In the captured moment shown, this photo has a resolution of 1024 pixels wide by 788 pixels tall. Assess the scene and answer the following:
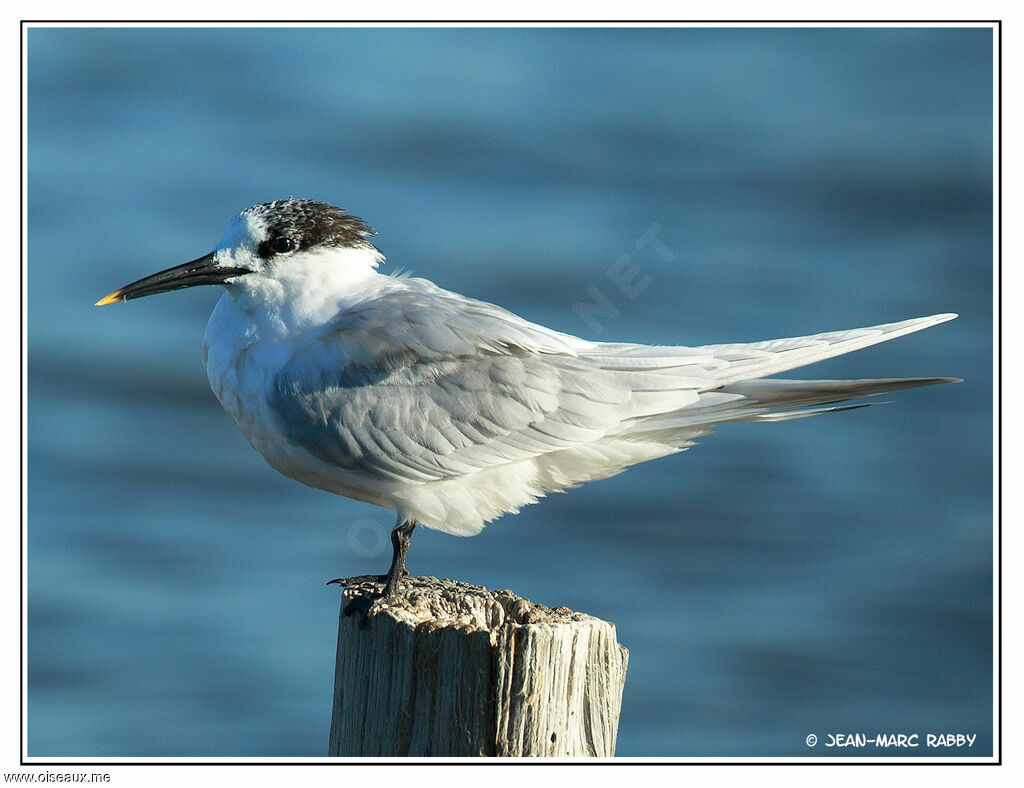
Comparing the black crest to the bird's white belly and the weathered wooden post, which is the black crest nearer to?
the bird's white belly

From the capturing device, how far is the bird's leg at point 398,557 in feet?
12.4

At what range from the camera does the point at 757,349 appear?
13.6ft

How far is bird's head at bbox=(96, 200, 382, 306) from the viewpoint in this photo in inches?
167

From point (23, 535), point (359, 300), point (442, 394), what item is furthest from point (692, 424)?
point (23, 535)

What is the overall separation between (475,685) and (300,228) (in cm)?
A: 192

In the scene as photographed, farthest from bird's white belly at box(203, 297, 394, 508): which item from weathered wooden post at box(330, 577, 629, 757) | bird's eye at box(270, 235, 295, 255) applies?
weathered wooden post at box(330, 577, 629, 757)

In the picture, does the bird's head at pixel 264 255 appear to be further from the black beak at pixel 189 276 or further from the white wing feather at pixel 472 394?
the white wing feather at pixel 472 394

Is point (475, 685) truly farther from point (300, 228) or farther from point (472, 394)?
point (300, 228)

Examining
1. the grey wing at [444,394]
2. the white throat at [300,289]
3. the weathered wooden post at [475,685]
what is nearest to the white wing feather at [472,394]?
the grey wing at [444,394]

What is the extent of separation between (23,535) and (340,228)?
73.1 inches

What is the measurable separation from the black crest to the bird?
14 mm

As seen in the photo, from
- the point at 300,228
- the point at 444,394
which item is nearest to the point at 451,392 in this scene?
the point at 444,394
